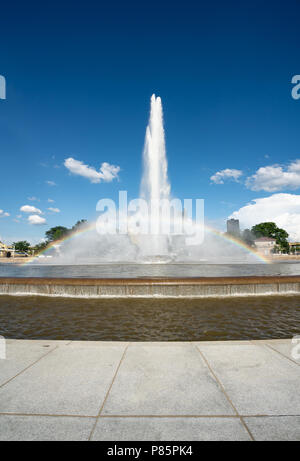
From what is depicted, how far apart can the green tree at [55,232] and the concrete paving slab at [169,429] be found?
136 meters

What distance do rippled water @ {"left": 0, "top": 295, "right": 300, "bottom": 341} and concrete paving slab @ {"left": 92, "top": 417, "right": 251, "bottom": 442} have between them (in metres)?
3.11

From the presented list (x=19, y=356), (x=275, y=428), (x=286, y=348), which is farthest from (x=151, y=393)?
(x=286, y=348)

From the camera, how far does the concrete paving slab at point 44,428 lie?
92.1 inches

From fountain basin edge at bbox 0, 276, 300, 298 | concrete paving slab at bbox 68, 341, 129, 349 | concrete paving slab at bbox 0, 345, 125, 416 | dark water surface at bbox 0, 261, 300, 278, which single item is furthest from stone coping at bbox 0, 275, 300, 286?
concrete paving slab at bbox 0, 345, 125, 416

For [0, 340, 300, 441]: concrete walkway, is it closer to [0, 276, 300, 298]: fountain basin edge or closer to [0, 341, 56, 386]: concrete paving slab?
[0, 341, 56, 386]: concrete paving slab

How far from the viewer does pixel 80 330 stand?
624cm

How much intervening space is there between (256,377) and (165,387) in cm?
126

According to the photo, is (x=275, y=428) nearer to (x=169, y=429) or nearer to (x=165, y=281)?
(x=169, y=429)

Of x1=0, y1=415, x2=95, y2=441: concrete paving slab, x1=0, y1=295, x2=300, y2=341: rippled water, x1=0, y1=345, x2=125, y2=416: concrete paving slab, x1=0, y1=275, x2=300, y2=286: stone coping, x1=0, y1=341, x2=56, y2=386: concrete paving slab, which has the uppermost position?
x1=0, y1=275, x2=300, y2=286: stone coping

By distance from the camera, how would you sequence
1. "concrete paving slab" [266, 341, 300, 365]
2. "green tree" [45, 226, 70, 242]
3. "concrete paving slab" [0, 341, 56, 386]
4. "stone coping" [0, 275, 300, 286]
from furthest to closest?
1. "green tree" [45, 226, 70, 242]
2. "stone coping" [0, 275, 300, 286]
3. "concrete paving slab" [266, 341, 300, 365]
4. "concrete paving slab" [0, 341, 56, 386]

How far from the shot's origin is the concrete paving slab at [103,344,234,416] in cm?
275

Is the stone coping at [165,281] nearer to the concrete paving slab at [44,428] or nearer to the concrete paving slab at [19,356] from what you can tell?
the concrete paving slab at [19,356]
